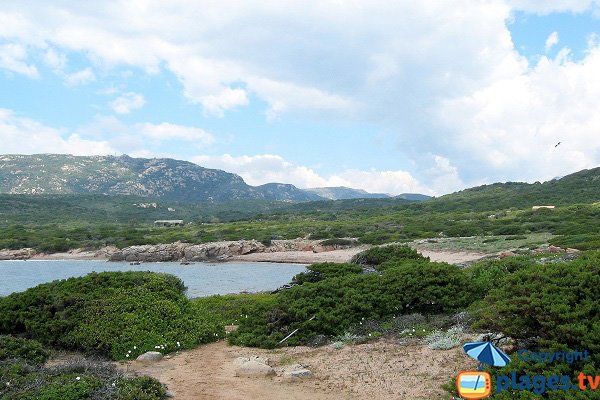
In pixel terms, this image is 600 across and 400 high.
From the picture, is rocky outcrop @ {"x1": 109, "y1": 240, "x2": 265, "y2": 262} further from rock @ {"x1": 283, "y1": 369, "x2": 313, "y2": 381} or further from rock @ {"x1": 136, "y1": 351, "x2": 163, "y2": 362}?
rock @ {"x1": 283, "y1": 369, "x2": 313, "y2": 381}

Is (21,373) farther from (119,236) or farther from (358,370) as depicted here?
(119,236)

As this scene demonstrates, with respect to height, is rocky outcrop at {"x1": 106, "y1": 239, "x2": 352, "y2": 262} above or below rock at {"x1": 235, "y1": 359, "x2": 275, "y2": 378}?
below

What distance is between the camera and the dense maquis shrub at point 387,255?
2261cm

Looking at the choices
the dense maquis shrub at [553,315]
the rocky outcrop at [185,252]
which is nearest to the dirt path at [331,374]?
the dense maquis shrub at [553,315]

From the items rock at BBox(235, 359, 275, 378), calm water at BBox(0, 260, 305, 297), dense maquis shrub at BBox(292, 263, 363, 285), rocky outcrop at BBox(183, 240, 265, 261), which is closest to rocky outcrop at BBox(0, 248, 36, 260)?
calm water at BBox(0, 260, 305, 297)

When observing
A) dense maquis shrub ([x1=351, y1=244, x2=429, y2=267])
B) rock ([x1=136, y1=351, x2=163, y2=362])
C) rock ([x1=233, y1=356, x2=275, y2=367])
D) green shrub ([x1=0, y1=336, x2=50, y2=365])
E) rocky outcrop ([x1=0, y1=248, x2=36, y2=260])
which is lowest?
rocky outcrop ([x1=0, y1=248, x2=36, y2=260])

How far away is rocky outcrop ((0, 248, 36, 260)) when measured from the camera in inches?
2667

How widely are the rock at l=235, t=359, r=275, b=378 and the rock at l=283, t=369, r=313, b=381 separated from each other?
14.2 inches

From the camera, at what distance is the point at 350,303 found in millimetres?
14000

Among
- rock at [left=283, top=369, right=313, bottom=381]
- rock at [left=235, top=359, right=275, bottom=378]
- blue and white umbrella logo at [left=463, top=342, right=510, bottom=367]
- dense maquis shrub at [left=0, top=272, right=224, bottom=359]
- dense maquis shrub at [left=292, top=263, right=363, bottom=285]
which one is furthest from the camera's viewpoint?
dense maquis shrub at [left=292, top=263, right=363, bottom=285]

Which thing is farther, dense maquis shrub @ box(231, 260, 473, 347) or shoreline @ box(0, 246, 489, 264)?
shoreline @ box(0, 246, 489, 264)

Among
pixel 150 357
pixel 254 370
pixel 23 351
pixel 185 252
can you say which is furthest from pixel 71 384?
pixel 185 252

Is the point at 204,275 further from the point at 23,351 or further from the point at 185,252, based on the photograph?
the point at 23,351

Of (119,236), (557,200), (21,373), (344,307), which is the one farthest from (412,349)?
(557,200)
